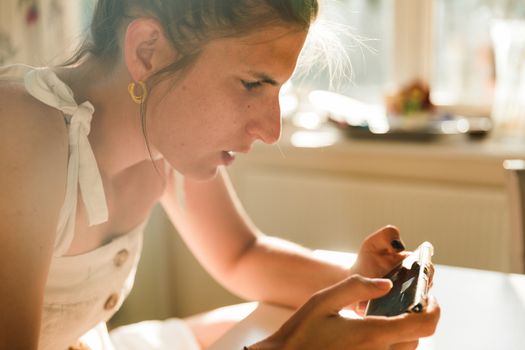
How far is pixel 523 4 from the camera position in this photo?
194cm

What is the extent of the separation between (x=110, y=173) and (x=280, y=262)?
12.9 inches

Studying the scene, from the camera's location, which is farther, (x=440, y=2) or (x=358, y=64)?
(x=358, y=64)

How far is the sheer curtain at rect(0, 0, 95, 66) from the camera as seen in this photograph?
176 centimetres

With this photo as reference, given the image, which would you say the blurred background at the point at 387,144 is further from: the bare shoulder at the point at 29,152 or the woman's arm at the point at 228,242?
the bare shoulder at the point at 29,152

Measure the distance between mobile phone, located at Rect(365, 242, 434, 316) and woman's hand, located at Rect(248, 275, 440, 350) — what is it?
0.02 metres

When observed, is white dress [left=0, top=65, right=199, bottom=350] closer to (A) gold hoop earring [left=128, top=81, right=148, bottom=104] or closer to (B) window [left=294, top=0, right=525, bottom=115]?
(A) gold hoop earring [left=128, top=81, right=148, bottom=104]

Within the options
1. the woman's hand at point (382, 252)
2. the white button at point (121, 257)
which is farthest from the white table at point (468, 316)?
the white button at point (121, 257)

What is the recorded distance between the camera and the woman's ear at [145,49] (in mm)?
812

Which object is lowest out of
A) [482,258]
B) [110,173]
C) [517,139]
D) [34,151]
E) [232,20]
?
[482,258]

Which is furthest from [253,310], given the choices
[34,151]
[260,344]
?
[34,151]

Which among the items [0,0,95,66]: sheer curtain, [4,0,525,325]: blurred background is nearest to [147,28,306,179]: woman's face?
[4,0,525,325]: blurred background

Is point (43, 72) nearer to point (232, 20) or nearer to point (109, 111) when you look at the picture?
point (109, 111)

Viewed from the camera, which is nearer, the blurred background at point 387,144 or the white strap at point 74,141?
the white strap at point 74,141

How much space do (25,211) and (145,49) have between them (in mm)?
263
